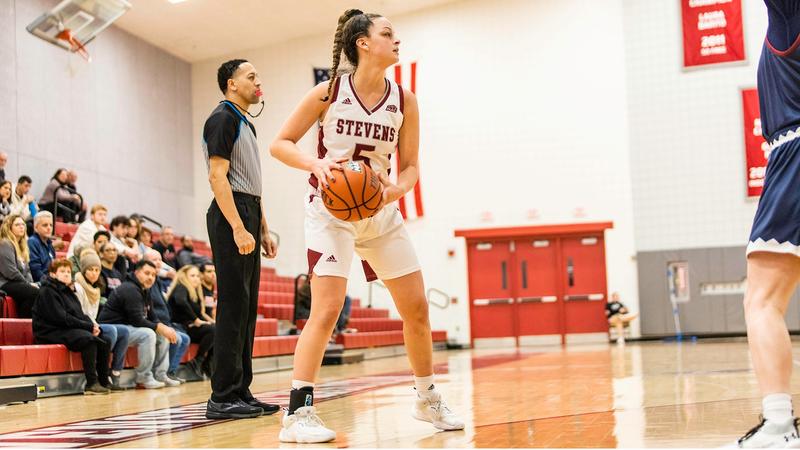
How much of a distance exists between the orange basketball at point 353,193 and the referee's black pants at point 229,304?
4.01 feet

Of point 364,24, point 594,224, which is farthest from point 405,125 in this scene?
point 594,224

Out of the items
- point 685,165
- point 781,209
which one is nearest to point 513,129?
point 685,165

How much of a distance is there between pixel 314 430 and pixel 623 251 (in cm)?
1476

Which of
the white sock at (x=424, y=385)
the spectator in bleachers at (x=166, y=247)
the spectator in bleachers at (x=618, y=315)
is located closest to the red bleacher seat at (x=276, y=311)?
the spectator in bleachers at (x=166, y=247)

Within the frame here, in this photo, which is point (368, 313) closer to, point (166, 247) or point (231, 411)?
point (166, 247)

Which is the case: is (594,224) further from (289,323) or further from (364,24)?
(364,24)

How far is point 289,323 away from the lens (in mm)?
13062

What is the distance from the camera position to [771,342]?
2.57 meters

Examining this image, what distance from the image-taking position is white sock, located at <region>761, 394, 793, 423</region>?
2494 mm

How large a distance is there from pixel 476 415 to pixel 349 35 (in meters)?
1.81

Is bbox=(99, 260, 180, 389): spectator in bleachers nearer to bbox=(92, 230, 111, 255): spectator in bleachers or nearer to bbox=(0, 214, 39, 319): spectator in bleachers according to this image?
bbox=(0, 214, 39, 319): spectator in bleachers

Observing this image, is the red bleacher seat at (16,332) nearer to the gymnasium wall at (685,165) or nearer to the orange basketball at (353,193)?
the orange basketball at (353,193)

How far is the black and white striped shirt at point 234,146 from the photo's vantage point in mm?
4223

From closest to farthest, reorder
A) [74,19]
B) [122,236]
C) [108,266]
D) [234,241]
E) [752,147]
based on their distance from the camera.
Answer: [234,241] → [108,266] → [122,236] → [74,19] → [752,147]
